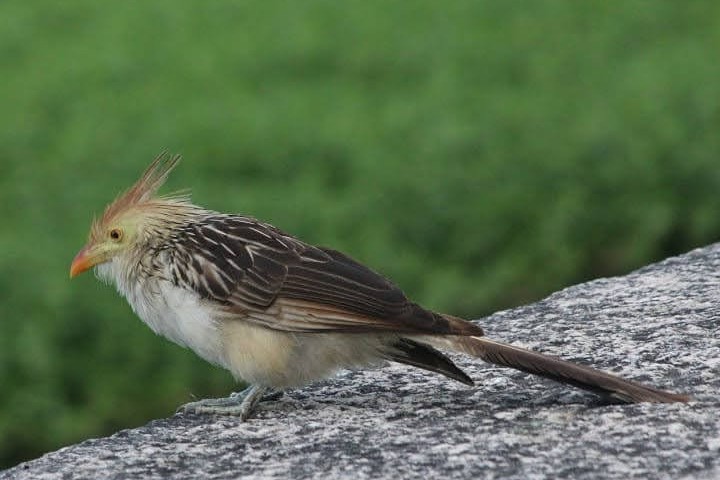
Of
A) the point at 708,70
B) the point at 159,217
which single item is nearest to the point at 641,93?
the point at 708,70

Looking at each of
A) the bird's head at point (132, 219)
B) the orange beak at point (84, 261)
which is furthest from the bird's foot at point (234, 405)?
the orange beak at point (84, 261)

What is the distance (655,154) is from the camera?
957cm

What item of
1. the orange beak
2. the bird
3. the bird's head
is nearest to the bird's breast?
the bird

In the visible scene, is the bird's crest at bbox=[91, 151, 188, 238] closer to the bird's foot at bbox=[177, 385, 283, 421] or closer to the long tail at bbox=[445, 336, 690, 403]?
the bird's foot at bbox=[177, 385, 283, 421]

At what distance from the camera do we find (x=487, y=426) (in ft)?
11.1


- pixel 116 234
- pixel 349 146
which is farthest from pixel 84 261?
pixel 349 146

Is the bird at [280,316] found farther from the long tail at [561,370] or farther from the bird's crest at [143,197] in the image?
the bird's crest at [143,197]

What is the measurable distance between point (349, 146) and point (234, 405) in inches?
239

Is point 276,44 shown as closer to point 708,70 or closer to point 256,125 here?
point 256,125

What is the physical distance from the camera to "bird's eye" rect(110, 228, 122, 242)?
4363mm

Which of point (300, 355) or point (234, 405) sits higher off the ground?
point (300, 355)

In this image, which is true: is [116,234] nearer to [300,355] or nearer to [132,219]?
[132,219]

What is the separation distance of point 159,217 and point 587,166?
5.67 meters

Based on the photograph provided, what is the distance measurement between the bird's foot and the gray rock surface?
36mm
